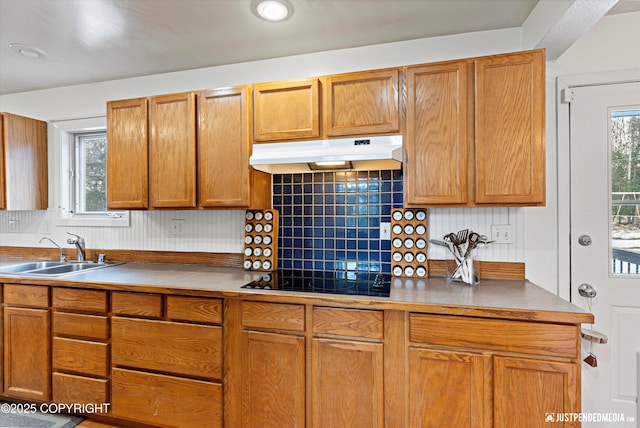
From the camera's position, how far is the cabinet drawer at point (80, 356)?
1.94m

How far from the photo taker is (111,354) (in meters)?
1.93

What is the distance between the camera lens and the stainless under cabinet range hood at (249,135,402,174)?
1.77 meters

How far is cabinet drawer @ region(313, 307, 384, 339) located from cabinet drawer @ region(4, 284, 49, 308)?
1795 millimetres

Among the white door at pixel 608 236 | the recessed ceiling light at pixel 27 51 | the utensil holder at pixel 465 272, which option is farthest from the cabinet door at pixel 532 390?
the recessed ceiling light at pixel 27 51

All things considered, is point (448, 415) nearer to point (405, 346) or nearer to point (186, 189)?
point (405, 346)

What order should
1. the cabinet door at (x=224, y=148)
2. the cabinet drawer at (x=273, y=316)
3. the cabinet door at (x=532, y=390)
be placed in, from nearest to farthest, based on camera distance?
the cabinet door at (x=532, y=390)
the cabinet drawer at (x=273, y=316)
the cabinet door at (x=224, y=148)

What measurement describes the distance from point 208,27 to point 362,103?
106 centimetres

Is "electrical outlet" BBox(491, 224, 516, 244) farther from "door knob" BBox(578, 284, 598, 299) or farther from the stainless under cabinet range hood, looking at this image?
the stainless under cabinet range hood

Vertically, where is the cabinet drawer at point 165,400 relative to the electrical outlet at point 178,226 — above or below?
below

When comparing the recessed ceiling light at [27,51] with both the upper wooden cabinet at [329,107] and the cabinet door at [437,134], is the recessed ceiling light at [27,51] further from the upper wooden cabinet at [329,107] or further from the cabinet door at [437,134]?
the cabinet door at [437,134]

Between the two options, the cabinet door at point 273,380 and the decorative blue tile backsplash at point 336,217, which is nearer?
the cabinet door at point 273,380

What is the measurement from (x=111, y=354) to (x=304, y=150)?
5.53 feet

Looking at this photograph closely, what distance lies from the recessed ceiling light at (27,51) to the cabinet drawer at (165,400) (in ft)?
7.38

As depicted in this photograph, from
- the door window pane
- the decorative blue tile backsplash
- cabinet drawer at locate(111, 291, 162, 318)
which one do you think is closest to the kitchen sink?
cabinet drawer at locate(111, 291, 162, 318)
